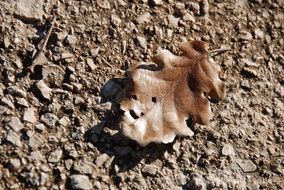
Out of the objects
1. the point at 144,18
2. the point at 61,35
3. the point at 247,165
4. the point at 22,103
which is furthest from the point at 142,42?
the point at 247,165

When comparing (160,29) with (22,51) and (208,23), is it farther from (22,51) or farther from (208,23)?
(22,51)

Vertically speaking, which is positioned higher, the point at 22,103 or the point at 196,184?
the point at 22,103

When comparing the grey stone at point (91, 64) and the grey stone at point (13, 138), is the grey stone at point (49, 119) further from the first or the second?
the grey stone at point (91, 64)

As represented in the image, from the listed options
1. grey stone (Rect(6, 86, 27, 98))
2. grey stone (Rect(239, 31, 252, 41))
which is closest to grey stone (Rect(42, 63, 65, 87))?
grey stone (Rect(6, 86, 27, 98))

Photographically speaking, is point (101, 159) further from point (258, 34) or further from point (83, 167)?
point (258, 34)

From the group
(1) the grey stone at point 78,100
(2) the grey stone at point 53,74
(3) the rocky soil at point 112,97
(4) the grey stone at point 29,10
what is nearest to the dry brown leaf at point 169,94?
(3) the rocky soil at point 112,97

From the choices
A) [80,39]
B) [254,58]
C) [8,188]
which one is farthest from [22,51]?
[254,58]
